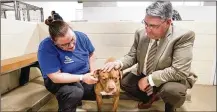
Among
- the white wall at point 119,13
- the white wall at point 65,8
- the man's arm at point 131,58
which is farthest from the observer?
the white wall at point 65,8

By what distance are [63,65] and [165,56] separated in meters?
0.78

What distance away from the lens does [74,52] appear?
150 centimetres

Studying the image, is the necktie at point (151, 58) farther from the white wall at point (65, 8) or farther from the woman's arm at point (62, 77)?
the white wall at point (65, 8)

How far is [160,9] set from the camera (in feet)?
4.07

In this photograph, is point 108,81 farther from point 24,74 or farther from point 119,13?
point 119,13

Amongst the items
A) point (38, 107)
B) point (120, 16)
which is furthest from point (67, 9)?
point (38, 107)

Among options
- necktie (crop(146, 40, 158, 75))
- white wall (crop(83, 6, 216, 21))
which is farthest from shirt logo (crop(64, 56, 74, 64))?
white wall (crop(83, 6, 216, 21))

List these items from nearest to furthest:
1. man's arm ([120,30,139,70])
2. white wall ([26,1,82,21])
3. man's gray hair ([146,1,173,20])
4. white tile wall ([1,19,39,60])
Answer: man's gray hair ([146,1,173,20]) < man's arm ([120,30,139,70]) < white tile wall ([1,19,39,60]) < white wall ([26,1,82,21])

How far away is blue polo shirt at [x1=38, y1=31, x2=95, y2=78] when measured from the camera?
137 cm

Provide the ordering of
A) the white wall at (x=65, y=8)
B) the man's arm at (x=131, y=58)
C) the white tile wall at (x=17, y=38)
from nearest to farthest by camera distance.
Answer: the man's arm at (x=131, y=58) → the white tile wall at (x=17, y=38) → the white wall at (x=65, y=8)

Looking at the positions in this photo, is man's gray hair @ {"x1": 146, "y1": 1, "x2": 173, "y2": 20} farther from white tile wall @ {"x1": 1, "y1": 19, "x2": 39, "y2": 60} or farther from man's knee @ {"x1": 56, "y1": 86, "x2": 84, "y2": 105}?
white tile wall @ {"x1": 1, "y1": 19, "x2": 39, "y2": 60}

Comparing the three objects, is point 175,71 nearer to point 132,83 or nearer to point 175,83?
point 175,83

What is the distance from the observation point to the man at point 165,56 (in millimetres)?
1284

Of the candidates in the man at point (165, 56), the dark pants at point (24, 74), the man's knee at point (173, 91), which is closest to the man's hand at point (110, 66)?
the man at point (165, 56)
